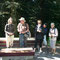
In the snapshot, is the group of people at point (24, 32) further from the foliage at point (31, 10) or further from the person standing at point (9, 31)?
the foliage at point (31, 10)

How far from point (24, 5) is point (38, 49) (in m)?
6.83

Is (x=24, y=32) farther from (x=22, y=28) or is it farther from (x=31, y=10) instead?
(x=31, y=10)

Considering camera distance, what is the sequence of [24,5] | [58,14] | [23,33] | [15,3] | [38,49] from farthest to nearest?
[58,14] → [24,5] → [15,3] → [38,49] → [23,33]

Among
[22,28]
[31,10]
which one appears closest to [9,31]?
[22,28]

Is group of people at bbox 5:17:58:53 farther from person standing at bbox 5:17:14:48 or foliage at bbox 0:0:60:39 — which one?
foliage at bbox 0:0:60:39

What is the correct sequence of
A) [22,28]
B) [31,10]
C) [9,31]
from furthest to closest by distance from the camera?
[31,10]
[9,31]
[22,28]

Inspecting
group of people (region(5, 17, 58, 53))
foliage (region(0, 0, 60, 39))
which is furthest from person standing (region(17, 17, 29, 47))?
foliage (region(0, 0, 60, 39))

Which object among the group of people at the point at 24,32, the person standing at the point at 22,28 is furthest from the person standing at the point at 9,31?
the person standing at the point at 22,28

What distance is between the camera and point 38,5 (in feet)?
54.7

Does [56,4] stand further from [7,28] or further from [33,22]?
[7,28]

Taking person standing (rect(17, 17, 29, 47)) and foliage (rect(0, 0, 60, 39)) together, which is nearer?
person standing (rect(17, 17, 29, 47))

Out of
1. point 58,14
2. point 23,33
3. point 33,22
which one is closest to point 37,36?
point 23,33

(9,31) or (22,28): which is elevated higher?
(22,28)

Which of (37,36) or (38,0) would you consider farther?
(38,0)
